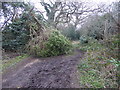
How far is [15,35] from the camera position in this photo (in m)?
6.03

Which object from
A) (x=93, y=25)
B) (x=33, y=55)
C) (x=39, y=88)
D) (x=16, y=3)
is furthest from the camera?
(x=93, y=25)

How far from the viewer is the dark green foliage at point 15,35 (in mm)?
5613

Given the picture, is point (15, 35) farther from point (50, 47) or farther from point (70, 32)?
point (70, 32)

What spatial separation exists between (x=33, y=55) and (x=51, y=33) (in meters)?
1.97

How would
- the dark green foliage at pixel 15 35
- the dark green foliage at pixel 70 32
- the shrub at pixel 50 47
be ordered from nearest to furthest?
the shrub at pixel 50 47 → the dark green foliage at pixel 15 35 → the dark green foliage at pixel 70 32

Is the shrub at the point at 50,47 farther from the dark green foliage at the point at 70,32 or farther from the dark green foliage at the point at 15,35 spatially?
the dark green foliage at the point at 70,32

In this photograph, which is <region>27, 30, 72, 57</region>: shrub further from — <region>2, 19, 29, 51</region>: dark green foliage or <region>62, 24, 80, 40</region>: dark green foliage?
<region>62, 24, 80, 40</region>: dark green foliage

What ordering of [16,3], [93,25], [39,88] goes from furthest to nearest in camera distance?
1. [93,25]
2. [16,3]
3. [39,88]

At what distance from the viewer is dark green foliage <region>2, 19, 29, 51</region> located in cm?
561

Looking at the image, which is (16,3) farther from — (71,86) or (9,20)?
(71,86)

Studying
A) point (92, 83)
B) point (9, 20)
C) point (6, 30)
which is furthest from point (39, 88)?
point (9, 20)

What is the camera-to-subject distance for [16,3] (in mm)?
5828

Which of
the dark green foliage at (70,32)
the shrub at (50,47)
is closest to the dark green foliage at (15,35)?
the shrub at (50,47)

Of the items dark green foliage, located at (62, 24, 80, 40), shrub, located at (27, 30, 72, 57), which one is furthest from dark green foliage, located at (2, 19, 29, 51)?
dark green foliage, located at (62, 24, 80, 40)
